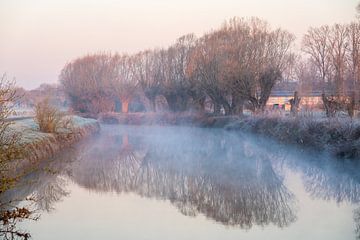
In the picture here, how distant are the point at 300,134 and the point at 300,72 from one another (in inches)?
752

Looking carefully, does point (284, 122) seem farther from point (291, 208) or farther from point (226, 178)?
point (291, 208)

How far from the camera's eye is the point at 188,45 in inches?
1695

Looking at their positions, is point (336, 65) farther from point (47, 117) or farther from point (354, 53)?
point (47, 117)

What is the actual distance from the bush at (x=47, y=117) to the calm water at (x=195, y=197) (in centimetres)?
202

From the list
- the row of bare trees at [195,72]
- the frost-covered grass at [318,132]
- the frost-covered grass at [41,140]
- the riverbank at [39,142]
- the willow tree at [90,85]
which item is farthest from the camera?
the willow tree at [90,85]

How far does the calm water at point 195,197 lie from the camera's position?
282 inches

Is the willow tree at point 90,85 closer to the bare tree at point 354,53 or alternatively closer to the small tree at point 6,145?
the bare tree at point 354,53

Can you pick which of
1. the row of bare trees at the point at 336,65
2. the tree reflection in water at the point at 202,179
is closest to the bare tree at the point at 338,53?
the row of bare trees at the point at 336,65

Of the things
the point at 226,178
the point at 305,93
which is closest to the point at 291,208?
→ the point at 226,178

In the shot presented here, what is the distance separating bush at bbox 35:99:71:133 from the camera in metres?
18.6

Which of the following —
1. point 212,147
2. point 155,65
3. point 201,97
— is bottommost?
point 212,147

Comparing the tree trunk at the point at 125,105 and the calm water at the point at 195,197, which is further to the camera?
the tree trunk at the point at 125,105

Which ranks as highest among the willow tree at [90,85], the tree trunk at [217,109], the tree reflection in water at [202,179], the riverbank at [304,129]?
the willow tree at [90,85]

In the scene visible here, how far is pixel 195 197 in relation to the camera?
9.70m
